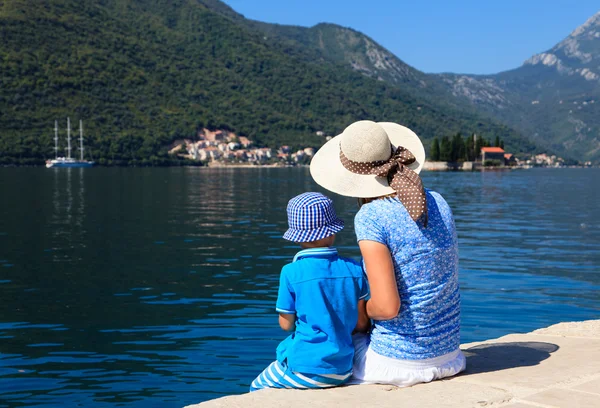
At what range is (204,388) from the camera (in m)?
8.54

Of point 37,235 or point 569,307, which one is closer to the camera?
point 569,307

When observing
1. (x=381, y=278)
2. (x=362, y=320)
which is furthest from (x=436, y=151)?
(x=381, y=278)

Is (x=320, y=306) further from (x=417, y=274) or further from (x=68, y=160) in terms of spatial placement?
(x=68, y=160)

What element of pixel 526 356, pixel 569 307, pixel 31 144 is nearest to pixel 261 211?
pixel 569 307

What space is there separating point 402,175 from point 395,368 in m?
1.32

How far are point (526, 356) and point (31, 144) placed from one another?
170 metres

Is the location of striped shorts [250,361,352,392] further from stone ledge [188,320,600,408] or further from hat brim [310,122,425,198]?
hat brim [310,122,425,198]

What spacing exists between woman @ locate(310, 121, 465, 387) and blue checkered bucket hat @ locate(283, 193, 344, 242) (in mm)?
148

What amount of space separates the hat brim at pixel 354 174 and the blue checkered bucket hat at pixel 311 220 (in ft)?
0.45

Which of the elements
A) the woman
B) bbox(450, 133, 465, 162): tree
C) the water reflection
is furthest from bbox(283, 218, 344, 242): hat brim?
bbox(450, 133, 465, 162): tree

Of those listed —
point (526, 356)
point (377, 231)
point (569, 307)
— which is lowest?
point (569, 307)

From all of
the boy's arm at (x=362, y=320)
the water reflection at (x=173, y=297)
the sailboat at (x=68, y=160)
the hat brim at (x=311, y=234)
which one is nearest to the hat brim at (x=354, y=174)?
the hat brim at (x=311, y=234)

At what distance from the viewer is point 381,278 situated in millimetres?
4762

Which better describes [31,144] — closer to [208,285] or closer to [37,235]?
[37,235]
